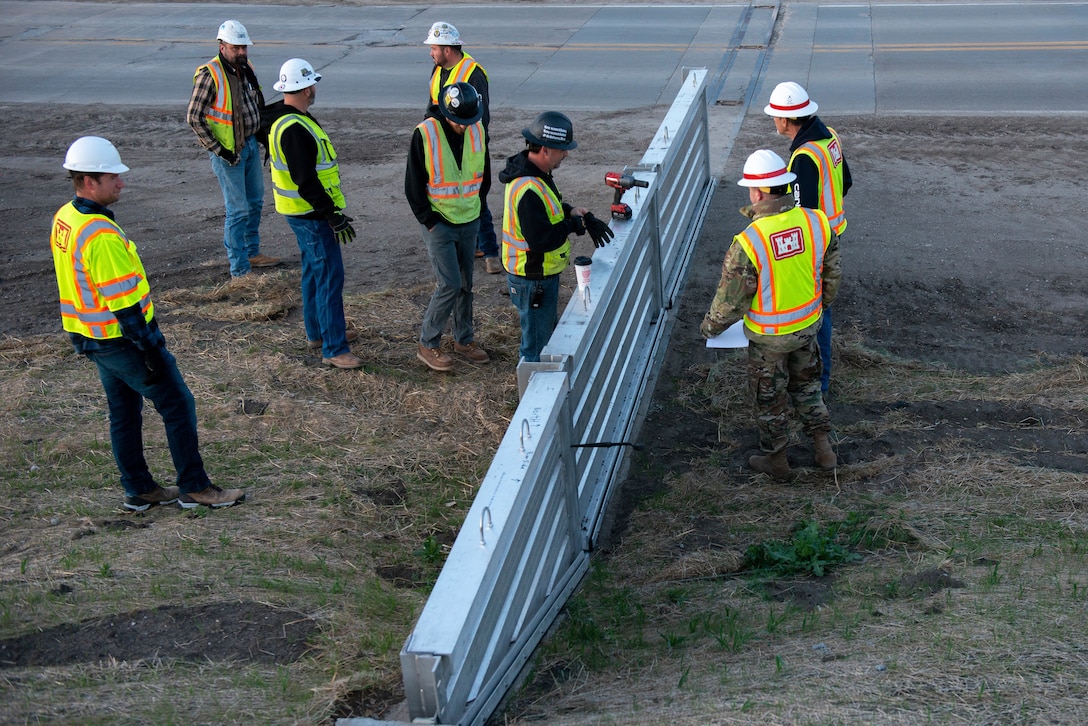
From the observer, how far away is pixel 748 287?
584 cm

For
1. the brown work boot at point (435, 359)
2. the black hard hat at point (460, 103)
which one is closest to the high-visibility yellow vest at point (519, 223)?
the black hard hat at point (460, 103)

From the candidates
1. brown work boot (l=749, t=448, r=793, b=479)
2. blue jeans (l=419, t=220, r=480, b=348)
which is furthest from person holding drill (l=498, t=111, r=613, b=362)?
brown work boot (l=749, t=448, r=793, b=479)

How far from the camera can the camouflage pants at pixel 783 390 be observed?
20.1ft

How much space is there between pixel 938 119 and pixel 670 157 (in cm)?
632

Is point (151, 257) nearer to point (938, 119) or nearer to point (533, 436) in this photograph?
point (533, 436)

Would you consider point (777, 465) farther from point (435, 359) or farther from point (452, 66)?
point (452, 66)

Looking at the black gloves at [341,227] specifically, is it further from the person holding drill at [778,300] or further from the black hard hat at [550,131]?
the person holding drill at [778,300]

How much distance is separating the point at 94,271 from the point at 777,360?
3.77m

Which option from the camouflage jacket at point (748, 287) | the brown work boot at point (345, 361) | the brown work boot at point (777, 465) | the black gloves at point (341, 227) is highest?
the black gloves at point (341, 227)

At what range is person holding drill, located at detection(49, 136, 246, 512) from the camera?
530cm

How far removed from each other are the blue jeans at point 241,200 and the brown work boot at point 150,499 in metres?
3.80

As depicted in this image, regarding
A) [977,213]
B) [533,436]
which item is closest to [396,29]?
[977,213]

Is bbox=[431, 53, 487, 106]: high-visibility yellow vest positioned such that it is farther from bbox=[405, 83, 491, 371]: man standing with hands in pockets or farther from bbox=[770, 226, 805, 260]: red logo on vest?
bbox=[770, 226, 805, 260]: red logo on vest

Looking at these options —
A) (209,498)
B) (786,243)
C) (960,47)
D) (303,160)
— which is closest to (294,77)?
(303,160)
